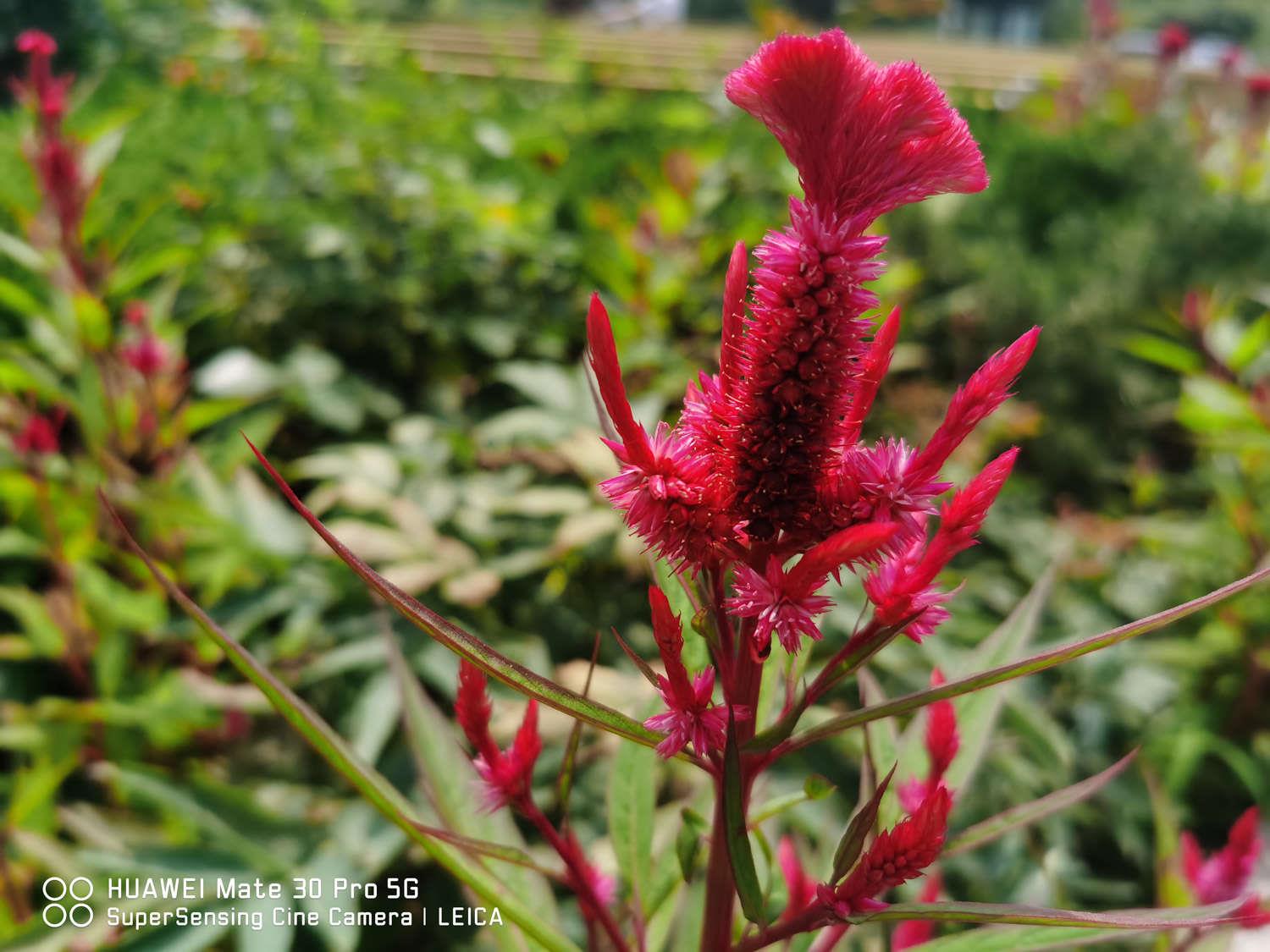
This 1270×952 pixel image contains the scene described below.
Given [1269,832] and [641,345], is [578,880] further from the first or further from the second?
[1269,832]

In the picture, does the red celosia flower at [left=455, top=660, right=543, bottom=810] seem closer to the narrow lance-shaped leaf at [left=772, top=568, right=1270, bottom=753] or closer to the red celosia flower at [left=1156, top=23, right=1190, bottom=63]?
the narrow lance-shaped leaf at [left=772, top=568, right=1270, bottom=753]

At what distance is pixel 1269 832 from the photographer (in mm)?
1959

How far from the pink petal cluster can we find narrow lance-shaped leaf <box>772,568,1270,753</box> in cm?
4

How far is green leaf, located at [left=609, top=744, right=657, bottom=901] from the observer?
75 cm

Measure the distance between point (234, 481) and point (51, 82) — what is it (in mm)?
714

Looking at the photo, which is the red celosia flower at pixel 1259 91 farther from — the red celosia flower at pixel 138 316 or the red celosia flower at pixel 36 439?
the red celosia flower at pixel 36 439

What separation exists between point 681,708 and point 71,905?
3.69 feet

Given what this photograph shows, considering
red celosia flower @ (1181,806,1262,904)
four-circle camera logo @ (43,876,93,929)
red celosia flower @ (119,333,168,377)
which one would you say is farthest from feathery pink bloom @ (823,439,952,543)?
red celosia flower @ (119,333,168,377)

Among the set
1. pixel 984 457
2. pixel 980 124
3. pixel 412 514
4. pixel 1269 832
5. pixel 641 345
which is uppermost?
pixel 980 124


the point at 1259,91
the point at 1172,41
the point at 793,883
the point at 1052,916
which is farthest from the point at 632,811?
the point at 1172,41

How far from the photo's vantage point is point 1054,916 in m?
0.47

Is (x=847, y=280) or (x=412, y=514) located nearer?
(x=847, y=280)

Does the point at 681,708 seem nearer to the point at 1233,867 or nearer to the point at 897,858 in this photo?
the point at 897,858

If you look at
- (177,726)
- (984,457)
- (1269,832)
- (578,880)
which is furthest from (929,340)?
(578,880)
